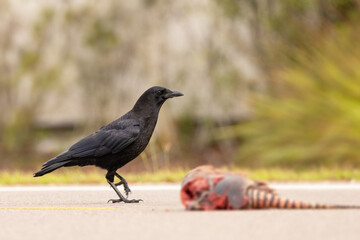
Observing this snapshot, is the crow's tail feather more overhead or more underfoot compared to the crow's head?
more underfoot

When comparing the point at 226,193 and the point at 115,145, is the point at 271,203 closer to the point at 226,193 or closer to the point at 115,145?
the point at 226,193

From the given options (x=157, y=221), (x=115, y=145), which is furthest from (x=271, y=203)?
(x=115, y=145)

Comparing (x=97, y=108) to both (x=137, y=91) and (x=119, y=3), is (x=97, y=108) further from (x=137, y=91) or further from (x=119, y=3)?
(x=119, y=3)

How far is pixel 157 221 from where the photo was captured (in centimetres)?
621

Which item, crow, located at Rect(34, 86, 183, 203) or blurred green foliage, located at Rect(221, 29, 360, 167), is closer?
crow, located at Rect(34, 86, 183, 203)

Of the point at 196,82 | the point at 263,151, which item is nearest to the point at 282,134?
the point at 263,151

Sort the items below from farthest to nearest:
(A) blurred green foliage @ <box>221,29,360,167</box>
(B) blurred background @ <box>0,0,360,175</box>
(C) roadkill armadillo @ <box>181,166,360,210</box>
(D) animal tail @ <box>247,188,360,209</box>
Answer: (B) blurred background @ <box>0,0,360,175</box> → (A) blurred green foliage @ <box>221,29,360,167</box> → (D) animal tail @ <box>247,188,360,209</box> → (C) roadkill armadillo @ <box>181,166,360,210</box>

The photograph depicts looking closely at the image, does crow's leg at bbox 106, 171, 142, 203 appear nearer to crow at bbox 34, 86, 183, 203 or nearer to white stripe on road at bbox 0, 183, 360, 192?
crow at bbox 34, 86, 183, 203

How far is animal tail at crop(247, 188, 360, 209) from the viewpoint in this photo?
6.76 meters

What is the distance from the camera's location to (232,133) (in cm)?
1581

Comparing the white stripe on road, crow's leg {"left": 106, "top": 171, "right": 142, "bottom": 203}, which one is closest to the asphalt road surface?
crow's leg {"left": 106, "top": 171, "right": 142, "bottom": 203}

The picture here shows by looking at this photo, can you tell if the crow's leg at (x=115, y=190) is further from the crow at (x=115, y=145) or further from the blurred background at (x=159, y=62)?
the blurred background at (x=159, y=62)

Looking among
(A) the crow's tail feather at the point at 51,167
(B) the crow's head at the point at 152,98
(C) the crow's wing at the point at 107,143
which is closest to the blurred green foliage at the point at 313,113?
(B) the crow's head at the point at 152,98

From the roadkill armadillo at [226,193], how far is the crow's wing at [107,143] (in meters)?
0.98
